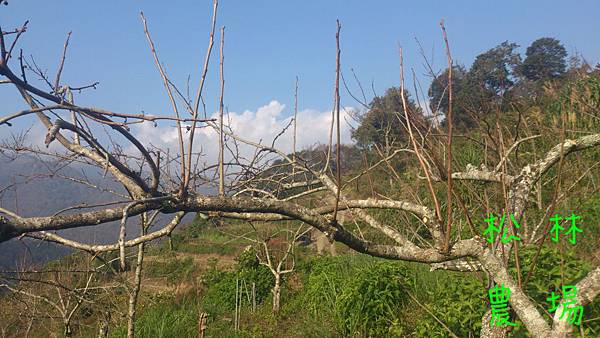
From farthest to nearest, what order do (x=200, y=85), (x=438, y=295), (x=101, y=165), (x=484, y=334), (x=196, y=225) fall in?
(x=196, y=225)
(x=438, y=295)
(x=484, y=334)
(x=101, y=165)
(x=200, y=85)

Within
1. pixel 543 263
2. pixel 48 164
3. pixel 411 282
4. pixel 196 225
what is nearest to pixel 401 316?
pixel 411 282

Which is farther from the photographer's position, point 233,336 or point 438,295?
point 233,336

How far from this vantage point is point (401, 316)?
452 centimetres

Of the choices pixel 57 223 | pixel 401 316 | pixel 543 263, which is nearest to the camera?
pixel 57 223

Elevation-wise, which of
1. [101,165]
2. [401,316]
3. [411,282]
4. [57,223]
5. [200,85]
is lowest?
[401,316]

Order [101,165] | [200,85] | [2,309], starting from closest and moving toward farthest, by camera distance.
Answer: [200,85] < [101,165] < [2,309]

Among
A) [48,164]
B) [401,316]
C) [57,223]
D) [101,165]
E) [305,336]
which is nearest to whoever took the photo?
[57,223]

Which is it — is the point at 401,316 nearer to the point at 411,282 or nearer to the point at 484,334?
the point at 411,282

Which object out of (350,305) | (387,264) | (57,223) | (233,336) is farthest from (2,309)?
(57,223)

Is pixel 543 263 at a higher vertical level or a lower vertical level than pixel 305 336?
higher

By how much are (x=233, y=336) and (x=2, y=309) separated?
3.55 meters

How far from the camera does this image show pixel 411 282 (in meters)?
4.81

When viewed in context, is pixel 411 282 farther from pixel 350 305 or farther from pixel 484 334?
pixel 484 334

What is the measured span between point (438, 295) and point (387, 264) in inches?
34.0
